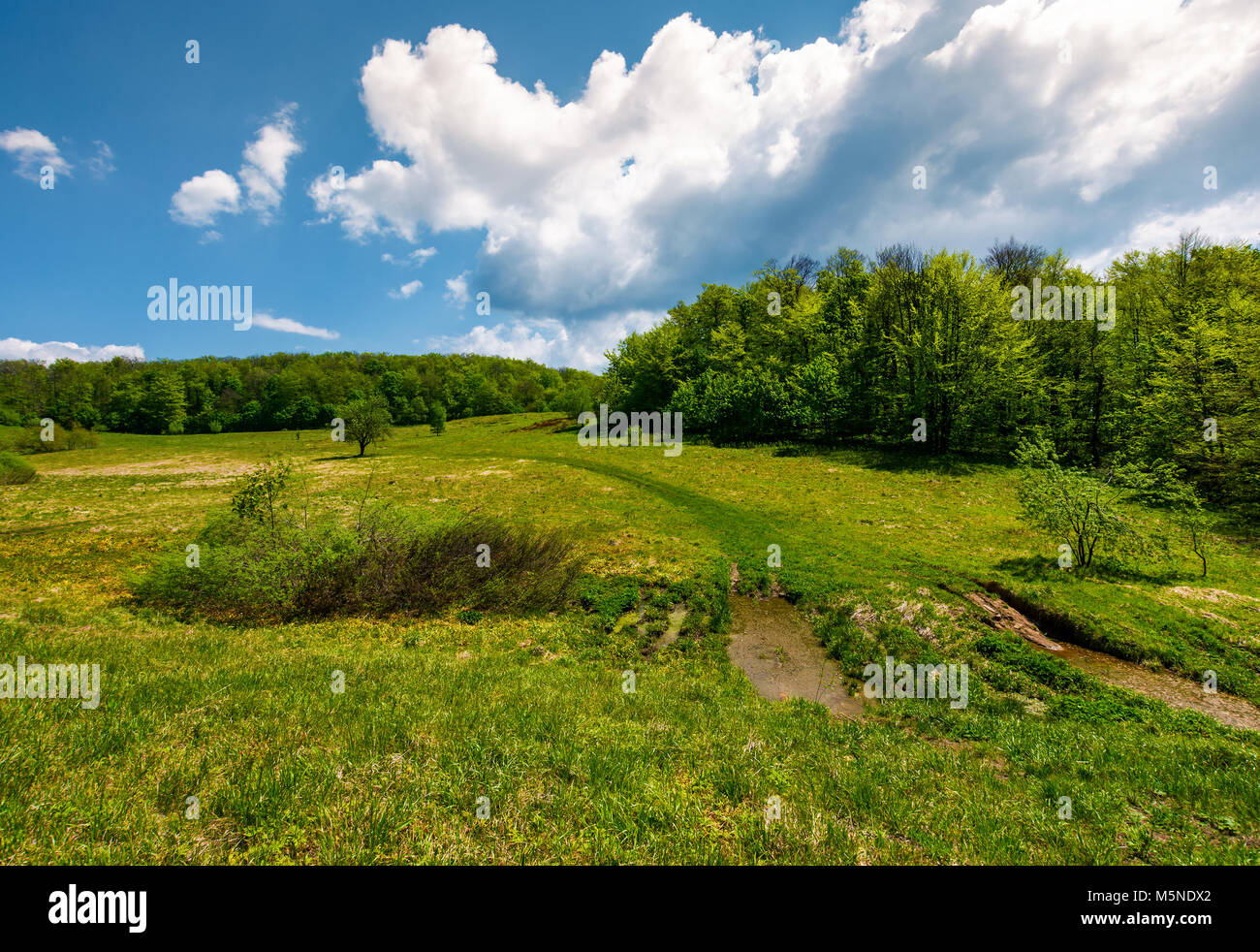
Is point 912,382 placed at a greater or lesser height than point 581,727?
greater

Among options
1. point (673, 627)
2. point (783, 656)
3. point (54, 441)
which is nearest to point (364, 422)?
point (54, 441)

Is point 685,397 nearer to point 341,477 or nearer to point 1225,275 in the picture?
point 341,477

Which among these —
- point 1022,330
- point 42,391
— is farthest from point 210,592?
point 42,391

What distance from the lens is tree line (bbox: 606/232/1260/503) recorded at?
29.7 metres

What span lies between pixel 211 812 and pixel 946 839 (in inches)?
301

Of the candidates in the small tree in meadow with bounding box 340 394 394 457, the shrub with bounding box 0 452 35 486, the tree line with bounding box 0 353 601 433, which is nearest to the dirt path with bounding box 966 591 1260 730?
the small tree in meadow with bounding box 340 394 394 457

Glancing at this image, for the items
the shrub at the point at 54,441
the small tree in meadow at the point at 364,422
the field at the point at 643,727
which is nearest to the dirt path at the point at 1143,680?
the field at the point at 643,727

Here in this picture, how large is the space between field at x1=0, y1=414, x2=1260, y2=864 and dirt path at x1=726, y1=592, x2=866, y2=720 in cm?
49

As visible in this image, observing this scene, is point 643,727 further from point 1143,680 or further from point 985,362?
point 985,362

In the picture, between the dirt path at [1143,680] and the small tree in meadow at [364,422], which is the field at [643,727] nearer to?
the dirt path at [1143,680]

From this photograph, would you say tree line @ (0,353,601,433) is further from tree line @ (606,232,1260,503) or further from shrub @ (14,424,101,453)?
tree line @ (606,232,1260,503)

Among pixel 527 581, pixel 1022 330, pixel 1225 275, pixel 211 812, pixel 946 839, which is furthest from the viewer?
pixel 1022 330

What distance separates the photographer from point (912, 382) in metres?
44.8

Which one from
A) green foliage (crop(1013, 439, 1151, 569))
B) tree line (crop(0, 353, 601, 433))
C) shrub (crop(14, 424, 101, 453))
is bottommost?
green foliage (crop(1013, 439, 1151, 569))
